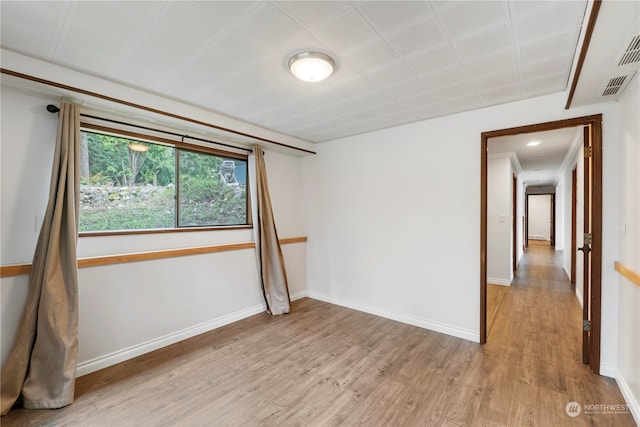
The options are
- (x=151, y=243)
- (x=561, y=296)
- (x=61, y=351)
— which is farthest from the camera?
(x=561, y=296)

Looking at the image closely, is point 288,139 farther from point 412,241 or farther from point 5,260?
point 5,260

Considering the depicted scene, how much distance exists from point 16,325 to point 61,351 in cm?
39

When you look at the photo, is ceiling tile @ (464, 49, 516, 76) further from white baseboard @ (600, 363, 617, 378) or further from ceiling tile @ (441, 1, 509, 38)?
white baseboard @ (600, 363, 617, 378)

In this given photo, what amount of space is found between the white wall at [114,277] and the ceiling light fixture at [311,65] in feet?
6.38

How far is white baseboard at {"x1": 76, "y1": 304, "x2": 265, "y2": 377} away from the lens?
2311mm

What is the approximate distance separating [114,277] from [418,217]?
10.4 ft

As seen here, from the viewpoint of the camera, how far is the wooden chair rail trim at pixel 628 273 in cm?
179

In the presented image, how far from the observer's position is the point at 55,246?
2018 millimetres

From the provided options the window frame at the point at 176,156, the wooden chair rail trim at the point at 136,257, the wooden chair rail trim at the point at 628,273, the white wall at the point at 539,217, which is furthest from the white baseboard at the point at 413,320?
the white wall at the point at 539,217

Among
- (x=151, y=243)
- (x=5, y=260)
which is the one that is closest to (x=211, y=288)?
(x=151, y=243)

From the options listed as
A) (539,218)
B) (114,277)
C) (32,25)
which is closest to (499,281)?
(114,277)

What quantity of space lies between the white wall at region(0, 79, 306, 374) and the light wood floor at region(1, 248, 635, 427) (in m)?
0.22

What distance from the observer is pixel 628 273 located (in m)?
1.92

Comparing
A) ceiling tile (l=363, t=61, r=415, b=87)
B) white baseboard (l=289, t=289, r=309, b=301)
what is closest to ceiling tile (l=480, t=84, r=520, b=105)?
ceiling tile (l=363, t=61, r=415, b=87)
